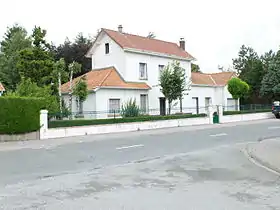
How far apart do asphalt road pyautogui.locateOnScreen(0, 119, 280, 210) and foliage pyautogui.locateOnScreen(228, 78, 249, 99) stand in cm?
2990

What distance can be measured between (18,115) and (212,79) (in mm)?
30124

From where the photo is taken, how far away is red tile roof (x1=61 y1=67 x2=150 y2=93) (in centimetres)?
3281

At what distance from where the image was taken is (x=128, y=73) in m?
35.6

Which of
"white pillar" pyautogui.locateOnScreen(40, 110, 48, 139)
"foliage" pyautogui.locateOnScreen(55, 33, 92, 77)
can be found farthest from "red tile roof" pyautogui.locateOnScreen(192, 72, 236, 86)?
"white pillar" pyautogui.locateOnScreen(40, 110, 48, 139)

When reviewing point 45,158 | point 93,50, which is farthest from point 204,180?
point 93,50

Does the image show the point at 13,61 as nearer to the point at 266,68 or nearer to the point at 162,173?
the point at 266,68

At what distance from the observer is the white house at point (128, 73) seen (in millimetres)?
33006

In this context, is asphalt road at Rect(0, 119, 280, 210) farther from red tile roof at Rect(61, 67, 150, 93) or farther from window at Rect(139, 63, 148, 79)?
window at Rect(139, 63, 148, 79)

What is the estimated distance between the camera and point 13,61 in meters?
47.5

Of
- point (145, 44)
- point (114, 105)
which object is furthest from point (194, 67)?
point (114, 105)

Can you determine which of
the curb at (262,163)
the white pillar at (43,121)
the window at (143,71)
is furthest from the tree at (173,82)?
the curb at (262,163)

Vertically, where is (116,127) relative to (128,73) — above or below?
below

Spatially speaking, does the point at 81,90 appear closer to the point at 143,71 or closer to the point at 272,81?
the point at 143,71

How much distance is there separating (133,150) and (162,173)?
5.62 m
